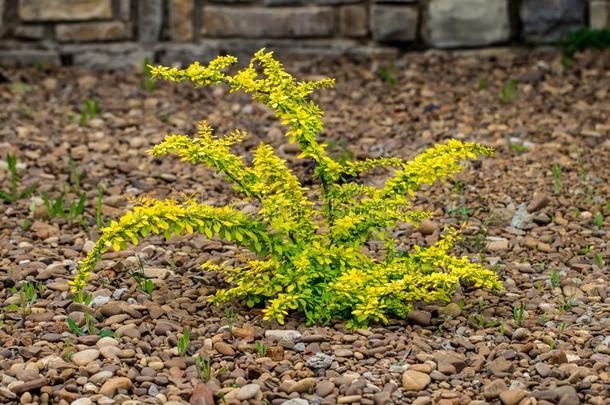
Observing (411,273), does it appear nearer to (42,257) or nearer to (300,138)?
(300,138)

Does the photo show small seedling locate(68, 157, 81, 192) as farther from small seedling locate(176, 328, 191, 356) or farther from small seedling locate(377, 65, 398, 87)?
small seedling locate(377, 65, 398, 87)

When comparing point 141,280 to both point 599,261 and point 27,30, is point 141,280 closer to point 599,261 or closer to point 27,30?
point 599,261

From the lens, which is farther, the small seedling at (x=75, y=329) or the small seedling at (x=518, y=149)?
the small seedling at (x=518, y=149)

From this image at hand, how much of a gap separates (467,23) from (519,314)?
124 inches

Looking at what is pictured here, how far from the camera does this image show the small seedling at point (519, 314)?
307 cm

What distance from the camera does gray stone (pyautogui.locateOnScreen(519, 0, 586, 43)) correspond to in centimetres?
590

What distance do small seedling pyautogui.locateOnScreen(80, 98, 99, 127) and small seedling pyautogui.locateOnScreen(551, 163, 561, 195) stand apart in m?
2.25

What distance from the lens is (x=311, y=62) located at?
5.92 metres

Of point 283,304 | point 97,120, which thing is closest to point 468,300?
point 283,304

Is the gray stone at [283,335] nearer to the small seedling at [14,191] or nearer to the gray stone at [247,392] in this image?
the gray stone at [247,392]

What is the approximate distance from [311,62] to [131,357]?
3.41 meters

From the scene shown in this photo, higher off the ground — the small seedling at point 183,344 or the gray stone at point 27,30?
the gray stone at point 27,30

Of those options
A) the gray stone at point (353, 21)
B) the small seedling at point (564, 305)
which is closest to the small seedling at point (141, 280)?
the small seedling at point (564, 305)

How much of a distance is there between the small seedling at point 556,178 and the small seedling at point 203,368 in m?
1.93
